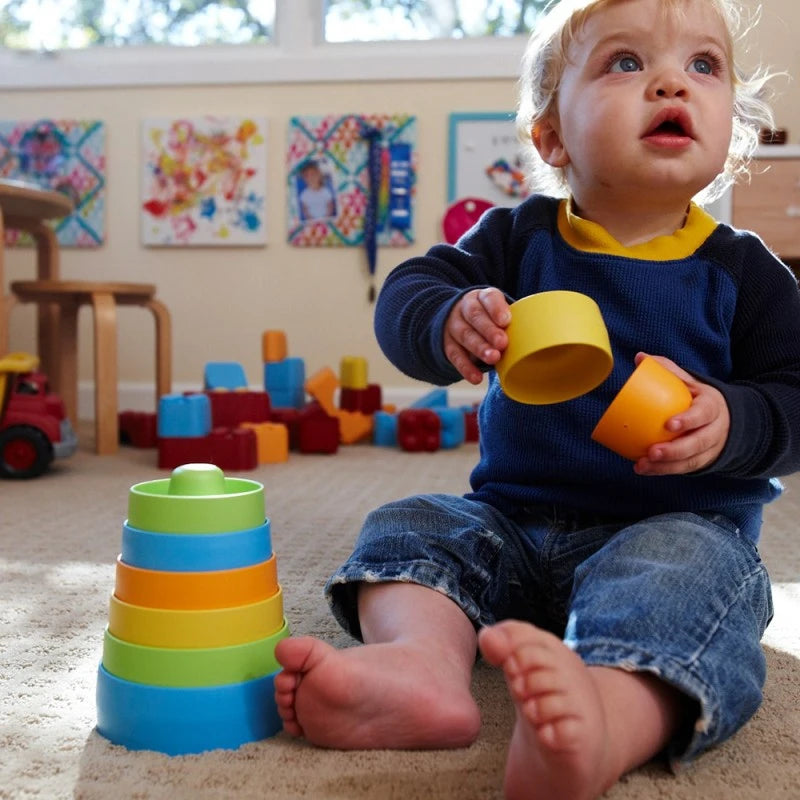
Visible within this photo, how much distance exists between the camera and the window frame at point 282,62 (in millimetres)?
2365

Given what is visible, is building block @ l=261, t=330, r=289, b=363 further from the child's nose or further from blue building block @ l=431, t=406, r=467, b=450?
the child's nose

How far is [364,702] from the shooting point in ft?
1.66

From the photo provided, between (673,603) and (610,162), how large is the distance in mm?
358

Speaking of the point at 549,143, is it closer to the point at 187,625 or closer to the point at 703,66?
the point at 703,66

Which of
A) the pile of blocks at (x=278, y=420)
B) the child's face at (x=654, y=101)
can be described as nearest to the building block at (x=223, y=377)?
the pile of blocks at (x=278, y=420)

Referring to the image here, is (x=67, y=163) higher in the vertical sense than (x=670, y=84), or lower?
higher

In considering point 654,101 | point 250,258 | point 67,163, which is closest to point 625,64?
point 654,101

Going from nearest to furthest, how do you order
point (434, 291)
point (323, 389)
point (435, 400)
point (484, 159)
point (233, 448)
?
1. point (434, 291)
2. point (233, 448)
3. point (323, 389)
4. point (435, 400)
5. point (484, 159)

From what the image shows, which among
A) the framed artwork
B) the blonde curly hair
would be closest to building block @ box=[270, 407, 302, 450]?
the framed artwork

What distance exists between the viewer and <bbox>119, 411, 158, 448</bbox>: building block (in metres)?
1.93

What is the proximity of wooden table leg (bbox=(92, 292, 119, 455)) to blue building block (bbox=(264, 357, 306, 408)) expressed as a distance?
372mm

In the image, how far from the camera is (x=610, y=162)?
733mm

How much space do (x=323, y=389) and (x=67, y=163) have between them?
1.03 meters

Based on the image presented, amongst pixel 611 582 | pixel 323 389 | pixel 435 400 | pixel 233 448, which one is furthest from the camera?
pixel 435 400
